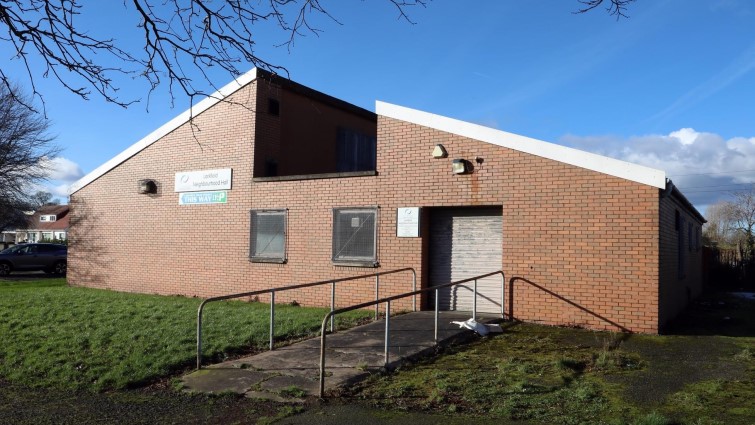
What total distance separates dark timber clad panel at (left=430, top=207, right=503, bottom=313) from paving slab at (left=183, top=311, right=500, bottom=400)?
5.07 ft

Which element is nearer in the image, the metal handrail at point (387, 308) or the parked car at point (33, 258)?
the metal handrail at point (387, 308)

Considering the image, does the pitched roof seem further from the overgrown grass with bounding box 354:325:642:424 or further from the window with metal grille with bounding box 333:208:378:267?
the overgrown grass with bounding box 354:325:642:424

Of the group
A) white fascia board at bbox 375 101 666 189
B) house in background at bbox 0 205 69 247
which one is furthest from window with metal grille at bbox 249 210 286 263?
house in background at bbox 0 205 69 247

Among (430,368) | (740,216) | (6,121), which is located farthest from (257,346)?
(740,216)

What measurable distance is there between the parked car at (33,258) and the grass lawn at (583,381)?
24896mm

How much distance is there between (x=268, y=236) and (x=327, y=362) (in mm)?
6576

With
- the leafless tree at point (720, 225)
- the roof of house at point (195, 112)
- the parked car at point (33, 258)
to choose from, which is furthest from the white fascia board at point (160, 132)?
the leafless tree at point (720, 225)

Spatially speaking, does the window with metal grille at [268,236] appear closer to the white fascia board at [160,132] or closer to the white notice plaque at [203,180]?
the white notice plaque at [203,180]

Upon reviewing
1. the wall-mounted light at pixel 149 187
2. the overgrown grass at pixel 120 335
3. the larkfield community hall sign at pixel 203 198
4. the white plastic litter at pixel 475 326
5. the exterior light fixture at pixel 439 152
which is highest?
the exterior light fixture at pixel 439 152

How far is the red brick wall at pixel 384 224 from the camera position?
10102 millimetres

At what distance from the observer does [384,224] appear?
12477 millimetres


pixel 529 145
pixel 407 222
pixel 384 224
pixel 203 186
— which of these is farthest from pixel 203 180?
pixel 529 145

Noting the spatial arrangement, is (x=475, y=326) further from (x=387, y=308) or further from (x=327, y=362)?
(x=327, y=362)

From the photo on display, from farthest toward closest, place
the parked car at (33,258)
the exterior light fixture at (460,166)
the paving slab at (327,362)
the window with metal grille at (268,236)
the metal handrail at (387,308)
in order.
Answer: the parked car at (33,258)
the window with metal grille at (268,236)
the exterior light fixture at (460,166)
the paving slab at (327,362)
the metal handrail at (387,308)
